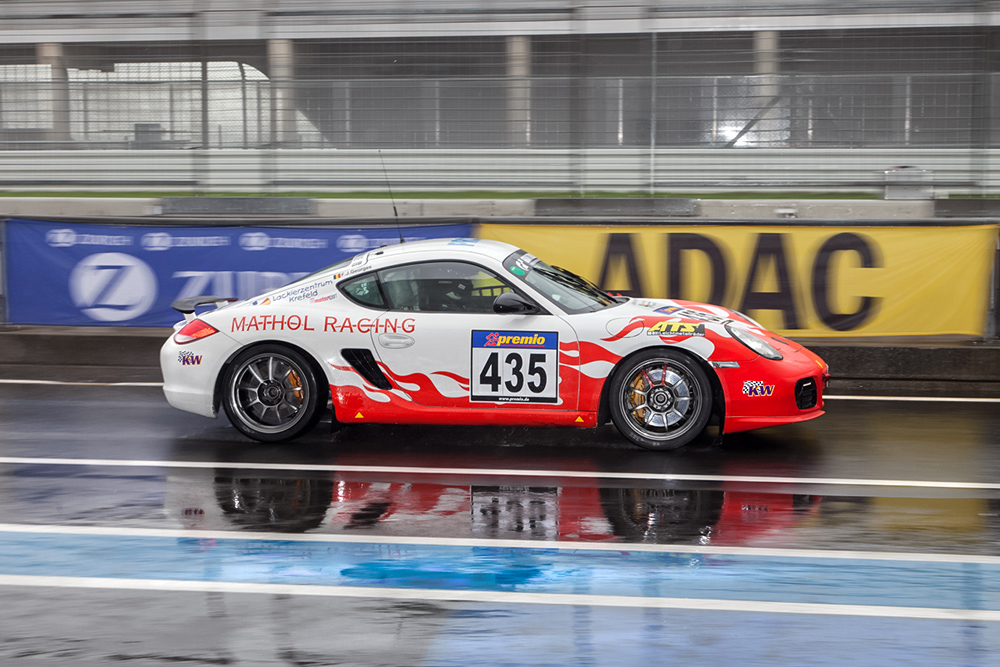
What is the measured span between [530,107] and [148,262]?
5.76 metres

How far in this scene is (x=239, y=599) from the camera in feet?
14.4

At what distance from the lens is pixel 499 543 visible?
5.09 m

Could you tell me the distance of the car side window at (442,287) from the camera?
7113 millimetres

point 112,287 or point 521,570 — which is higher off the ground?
point 112,287

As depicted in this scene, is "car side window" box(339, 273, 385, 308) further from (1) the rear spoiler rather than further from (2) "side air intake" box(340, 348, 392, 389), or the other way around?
(1) the rear spoiler

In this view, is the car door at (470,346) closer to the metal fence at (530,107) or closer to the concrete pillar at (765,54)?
the metal fence at (530,107)

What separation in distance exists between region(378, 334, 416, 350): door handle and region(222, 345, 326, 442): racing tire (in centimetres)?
53

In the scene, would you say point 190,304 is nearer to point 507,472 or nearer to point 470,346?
point 470,346

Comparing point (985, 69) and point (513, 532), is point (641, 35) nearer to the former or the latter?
point (985, 69)

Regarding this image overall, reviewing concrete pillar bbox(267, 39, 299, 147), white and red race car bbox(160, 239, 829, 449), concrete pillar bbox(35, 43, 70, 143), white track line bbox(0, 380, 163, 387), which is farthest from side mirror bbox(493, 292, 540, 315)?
concrete pillar bbox(35, 43, 70, 143)

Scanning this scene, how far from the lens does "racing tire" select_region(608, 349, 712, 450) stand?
6.89 m

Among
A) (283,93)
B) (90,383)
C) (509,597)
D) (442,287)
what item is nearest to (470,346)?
(442,287)

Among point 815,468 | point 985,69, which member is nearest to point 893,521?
point 815,468

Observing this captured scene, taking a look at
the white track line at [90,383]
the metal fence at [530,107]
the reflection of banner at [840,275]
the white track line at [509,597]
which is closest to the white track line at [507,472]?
the white track line at [509,597]
